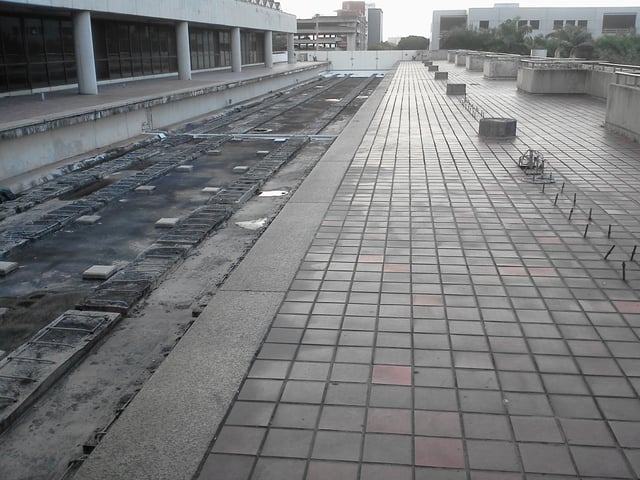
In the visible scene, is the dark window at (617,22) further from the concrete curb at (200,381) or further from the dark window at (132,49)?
the concrete curb at (200,381)

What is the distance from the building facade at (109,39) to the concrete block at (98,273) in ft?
38.9

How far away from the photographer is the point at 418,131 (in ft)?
45.2

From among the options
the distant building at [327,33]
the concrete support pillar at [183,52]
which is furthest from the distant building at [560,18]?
the concrete support pillar at [183,52]

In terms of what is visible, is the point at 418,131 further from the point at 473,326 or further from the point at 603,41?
the point at 603,41

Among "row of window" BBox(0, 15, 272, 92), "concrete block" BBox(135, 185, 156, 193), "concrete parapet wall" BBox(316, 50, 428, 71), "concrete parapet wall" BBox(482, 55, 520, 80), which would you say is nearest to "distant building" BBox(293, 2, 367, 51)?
"concrete parapet wall" BBox(316, 50, 428, 71)

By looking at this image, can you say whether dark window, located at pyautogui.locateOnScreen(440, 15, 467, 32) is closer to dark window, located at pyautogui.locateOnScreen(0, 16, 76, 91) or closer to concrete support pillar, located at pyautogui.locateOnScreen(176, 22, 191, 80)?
concrete support pillar, located at pyautogui.locateOnScreen(176, 22, 191, 80)

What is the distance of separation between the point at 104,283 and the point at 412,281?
9.80 feet

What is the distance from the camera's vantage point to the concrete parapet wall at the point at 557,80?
69.6ft

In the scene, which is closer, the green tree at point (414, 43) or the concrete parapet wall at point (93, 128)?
the concrete parapet wall at point (93, 128)

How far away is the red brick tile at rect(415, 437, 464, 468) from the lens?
9.93 ft

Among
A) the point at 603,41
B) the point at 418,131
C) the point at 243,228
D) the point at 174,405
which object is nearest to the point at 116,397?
the point at 174,405

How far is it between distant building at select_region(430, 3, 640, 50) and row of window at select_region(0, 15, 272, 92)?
5713 centimetres

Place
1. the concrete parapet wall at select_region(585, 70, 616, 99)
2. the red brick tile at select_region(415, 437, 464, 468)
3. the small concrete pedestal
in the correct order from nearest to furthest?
the red brick tile at select_region(415, 437, 464, 468), the small concrete pedestal, the concrete parapet wall at select_region(585, 70, 616, 99)

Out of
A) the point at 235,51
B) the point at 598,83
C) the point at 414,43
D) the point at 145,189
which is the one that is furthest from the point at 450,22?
the point at 145,189
